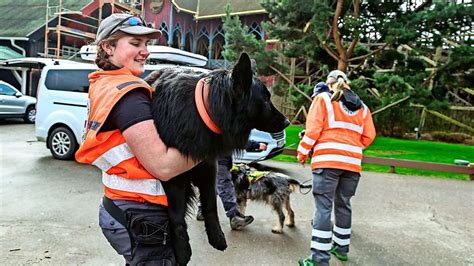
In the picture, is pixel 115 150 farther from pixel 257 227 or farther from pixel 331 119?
pixel 257 227

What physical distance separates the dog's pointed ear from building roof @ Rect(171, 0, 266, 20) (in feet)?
62.9

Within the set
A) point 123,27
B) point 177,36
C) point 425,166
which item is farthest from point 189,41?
point 123,27

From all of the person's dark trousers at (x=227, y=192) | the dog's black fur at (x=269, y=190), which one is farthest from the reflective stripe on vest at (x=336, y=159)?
the person's dark trousers at (x=227, y=192)

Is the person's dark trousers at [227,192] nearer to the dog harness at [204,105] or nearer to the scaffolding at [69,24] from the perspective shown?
the dog harness at [204,105]

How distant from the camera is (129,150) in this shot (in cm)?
142

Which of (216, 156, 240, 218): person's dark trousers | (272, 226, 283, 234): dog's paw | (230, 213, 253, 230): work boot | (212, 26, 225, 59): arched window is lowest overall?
(272, 226, 283, 234): dog's paw

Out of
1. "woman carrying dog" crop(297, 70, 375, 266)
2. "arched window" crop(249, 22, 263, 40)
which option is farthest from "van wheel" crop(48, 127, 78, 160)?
"arched window" crop(249, 22, 263, 40)

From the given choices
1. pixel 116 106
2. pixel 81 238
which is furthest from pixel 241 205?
pixel 116 106

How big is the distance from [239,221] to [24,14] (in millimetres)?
26475

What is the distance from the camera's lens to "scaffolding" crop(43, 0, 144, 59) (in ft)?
71.4

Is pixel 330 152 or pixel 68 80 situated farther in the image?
pixel 68 80

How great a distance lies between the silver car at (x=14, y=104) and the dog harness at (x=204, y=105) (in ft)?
52.3

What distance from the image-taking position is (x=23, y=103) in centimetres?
1517

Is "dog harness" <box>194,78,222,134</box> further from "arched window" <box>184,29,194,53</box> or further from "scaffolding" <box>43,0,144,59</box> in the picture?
"arched window" <box>184,29,194,53</box>
